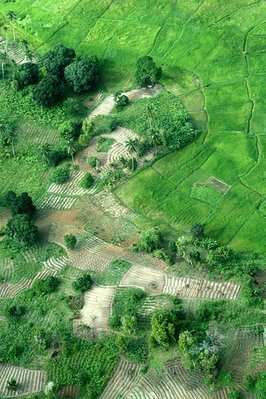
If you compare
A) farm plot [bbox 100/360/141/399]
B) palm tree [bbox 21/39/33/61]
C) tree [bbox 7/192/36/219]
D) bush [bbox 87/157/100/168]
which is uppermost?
palm tree [bbox 21/39/33/61]

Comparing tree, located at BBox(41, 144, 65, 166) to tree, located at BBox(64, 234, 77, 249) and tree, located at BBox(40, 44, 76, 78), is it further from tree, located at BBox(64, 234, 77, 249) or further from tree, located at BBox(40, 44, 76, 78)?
tree, located at BBox(40, 44, 76, 78)

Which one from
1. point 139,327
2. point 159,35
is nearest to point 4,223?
point 139,327

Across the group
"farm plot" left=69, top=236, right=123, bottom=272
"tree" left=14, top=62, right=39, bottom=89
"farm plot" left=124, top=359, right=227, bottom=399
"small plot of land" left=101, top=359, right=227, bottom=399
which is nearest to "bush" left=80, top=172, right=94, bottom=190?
"farm plot" left=69, top=236, right=123, bottom=272

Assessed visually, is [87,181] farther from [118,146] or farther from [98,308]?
[98,308]

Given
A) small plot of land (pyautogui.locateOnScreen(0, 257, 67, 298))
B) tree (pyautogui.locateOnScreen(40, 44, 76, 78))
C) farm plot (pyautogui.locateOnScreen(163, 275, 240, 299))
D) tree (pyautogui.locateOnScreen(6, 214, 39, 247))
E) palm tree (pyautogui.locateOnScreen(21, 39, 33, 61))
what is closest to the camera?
farm plot (pyautogui.locateOnScreen(163, 275, 240, 299))

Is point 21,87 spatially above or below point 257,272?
above

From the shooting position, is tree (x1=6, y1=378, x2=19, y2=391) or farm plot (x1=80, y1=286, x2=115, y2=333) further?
farm plot (x1=80, y1=286, x2=115, y2=333)

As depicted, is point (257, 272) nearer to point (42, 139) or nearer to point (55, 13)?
point (42, 139)
